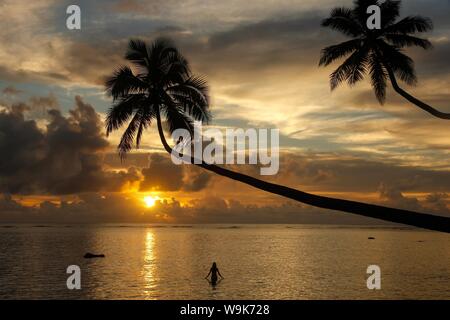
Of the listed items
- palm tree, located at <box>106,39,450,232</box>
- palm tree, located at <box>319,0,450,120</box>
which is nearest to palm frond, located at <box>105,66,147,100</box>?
palm tree, located at <box>106,39,450,232</box>

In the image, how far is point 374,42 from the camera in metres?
23.7

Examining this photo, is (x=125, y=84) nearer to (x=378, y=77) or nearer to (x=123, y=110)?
(x=123, y=110)

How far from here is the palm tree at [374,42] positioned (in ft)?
77.7

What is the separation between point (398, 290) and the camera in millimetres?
54625

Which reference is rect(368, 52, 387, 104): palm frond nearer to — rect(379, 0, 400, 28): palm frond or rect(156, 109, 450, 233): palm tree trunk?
rect(379, 0, 400, 28): palm frond

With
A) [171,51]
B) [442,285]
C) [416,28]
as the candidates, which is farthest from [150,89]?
[442,285]

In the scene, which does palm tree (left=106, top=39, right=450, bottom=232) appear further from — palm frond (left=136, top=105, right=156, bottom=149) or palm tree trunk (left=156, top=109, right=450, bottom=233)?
palm tree trunk (left=156, top=109, right=450, bottom=233)

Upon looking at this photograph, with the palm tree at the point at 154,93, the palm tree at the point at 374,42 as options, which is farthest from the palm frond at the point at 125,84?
the palm tree at the point at 374,42

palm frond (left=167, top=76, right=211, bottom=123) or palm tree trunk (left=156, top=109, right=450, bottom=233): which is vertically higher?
palm frond (left=167, top=76, right=211, bottom=123)

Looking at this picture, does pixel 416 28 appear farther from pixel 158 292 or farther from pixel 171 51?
pixel 158 292

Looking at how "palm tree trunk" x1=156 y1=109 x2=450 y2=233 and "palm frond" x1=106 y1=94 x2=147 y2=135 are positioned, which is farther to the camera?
"palm frond" x1=106 y1=94 x2=147 y2=135

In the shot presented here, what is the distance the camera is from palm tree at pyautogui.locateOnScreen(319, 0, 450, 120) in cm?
2369

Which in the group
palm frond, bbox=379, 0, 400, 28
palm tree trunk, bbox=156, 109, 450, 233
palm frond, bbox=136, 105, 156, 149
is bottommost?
palm tree trunk, bbox=156, 109, 450, 233
